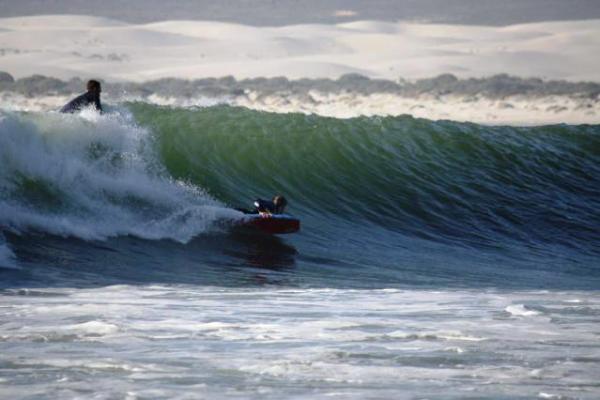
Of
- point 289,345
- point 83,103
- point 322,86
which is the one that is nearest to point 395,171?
point 83,103

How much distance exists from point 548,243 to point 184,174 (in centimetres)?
551

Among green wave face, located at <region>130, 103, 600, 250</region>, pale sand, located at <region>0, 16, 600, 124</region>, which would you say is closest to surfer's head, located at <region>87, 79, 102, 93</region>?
green wave face, located at <region>130, 103, 600, 250</region>

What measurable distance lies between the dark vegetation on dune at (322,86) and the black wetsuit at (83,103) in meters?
23.6

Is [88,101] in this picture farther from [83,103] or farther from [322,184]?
[322,184]

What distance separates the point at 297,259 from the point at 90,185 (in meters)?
2.88

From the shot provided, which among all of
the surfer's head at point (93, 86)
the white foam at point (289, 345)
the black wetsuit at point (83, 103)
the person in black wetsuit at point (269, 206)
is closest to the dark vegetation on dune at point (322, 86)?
the black wetsuit at point (83, 103)

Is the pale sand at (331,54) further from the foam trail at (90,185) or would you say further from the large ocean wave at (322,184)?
the foam trail at (90,185)

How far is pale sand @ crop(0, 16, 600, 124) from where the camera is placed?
46438 millimetres

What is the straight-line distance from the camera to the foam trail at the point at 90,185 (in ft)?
43.5

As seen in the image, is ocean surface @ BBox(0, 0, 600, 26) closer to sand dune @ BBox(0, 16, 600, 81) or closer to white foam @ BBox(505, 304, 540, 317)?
sand dune @ BBox(0, 16, 600, 81)

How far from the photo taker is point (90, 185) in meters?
14.2

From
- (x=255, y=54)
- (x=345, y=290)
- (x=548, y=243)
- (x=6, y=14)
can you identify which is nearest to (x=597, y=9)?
(x=255, y=54)

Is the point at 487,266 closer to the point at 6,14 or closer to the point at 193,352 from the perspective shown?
the point at 193,352

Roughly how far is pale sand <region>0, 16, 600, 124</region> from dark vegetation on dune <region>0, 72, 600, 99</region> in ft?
3.58
